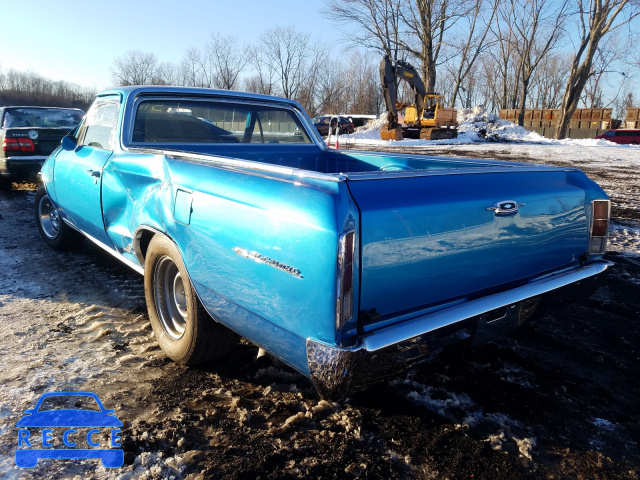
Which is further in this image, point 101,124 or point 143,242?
point 101,124

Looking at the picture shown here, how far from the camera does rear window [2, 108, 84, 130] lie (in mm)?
8141

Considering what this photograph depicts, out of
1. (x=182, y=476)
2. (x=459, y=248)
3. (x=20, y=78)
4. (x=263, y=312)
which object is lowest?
(x=182, y=476)

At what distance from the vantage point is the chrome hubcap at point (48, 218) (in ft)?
16.6

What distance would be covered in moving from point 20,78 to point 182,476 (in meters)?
99.7

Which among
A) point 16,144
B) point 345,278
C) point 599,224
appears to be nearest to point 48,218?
point 16,144

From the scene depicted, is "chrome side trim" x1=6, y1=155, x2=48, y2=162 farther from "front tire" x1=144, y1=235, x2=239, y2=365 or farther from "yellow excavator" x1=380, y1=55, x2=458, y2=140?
"yellow excavator" x1=380, y1=55, x2=458, y2=140

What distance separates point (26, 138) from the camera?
774 centimetres

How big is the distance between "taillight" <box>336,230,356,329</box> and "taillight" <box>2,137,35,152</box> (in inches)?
317

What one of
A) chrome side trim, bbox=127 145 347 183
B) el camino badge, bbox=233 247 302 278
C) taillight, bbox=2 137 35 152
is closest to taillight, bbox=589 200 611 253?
chrome side trim, bbox=127 145 347 183

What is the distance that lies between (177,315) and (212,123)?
1.87 m

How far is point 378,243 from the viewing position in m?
1.80

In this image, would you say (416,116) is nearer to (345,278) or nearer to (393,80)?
(393,80)

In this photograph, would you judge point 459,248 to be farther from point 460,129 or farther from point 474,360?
point 460,129

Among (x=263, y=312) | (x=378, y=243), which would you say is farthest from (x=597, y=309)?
(x=263, y=312)
